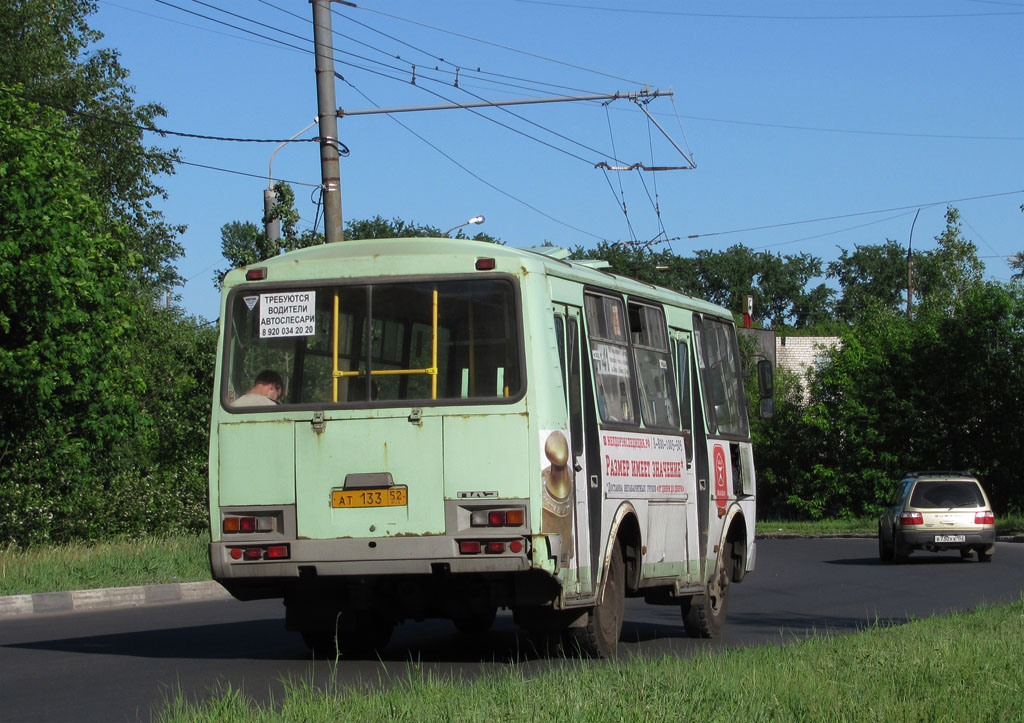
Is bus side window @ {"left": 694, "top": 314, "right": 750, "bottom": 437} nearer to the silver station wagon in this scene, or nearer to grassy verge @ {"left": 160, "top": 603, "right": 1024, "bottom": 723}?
grassy verge @ {"left": 160, "top": 603, "right": 1024, "bottom": 723}

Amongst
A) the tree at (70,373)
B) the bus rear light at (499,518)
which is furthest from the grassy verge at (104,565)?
the bus rear light at (499,518)

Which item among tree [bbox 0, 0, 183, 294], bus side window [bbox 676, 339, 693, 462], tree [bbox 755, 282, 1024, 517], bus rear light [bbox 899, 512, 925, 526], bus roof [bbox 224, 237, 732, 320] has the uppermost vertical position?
tree [bbox 0, 0, 183, 294]

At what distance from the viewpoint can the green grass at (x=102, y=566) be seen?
59.6 feet

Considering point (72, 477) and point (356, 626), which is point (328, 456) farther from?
point (72, 477)

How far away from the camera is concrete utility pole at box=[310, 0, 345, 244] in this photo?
18.9 metres

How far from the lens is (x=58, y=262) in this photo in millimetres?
27641

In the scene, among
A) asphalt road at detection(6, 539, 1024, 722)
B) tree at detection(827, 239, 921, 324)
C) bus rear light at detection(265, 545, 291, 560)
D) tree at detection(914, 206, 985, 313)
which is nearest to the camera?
asphalt road at detection(6, 539, 1024, 722)

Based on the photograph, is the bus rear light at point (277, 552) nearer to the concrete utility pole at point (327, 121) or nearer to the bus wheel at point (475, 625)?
the bus wheel at point (475, 625)

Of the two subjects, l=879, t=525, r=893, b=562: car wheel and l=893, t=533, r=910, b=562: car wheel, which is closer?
l=893, t=533, r=910, b=562: car wheel

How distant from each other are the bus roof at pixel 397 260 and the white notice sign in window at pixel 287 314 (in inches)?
Answer: 5.2

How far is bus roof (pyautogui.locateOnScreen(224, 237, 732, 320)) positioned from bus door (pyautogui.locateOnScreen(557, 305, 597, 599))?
1.39 feet

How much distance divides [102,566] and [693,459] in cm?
963

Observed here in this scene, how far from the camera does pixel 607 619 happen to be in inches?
445

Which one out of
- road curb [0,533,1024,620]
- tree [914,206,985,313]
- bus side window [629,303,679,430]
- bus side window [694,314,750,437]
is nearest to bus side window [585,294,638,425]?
bus side window [629,303,679,430]
